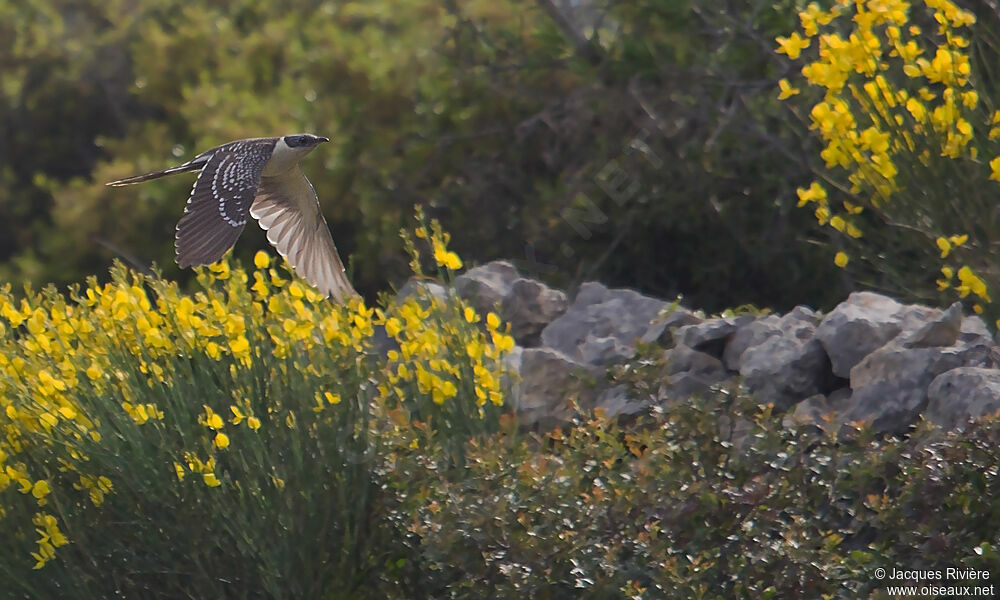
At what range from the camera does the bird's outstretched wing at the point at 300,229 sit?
527 cm

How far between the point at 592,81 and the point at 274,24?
4650 mm

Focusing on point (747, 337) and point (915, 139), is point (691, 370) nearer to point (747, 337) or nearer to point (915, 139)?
point (747, 337)

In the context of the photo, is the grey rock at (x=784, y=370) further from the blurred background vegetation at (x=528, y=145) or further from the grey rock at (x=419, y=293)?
the blurred background vegetation at (x=528, y=145)

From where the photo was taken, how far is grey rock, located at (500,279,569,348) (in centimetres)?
584

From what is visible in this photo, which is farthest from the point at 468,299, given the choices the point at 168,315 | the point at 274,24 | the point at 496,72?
the point at 274,24

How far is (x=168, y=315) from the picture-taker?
12.8 feet

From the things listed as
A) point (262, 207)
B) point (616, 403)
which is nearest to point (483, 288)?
point (262, 207)

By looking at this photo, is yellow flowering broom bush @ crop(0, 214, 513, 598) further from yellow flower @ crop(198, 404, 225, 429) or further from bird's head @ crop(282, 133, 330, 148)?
bird's head @ crop(282, 133, 330, 148)

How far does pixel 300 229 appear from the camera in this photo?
5484 millimetres

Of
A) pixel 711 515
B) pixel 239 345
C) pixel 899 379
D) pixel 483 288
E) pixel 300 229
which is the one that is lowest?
pixel 711 515

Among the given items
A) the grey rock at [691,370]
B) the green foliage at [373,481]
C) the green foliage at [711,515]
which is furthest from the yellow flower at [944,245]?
the grey rock at [691,370]

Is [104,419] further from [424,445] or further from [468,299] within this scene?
[468,299]

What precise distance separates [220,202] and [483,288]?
58.9 inches

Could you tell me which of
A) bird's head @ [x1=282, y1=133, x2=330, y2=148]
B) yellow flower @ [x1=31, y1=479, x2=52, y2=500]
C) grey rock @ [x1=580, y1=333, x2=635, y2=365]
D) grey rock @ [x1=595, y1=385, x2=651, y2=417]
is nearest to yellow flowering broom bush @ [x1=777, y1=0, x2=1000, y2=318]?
grey rock @ [x1=595, y1=385, x2=651, y2=417]
